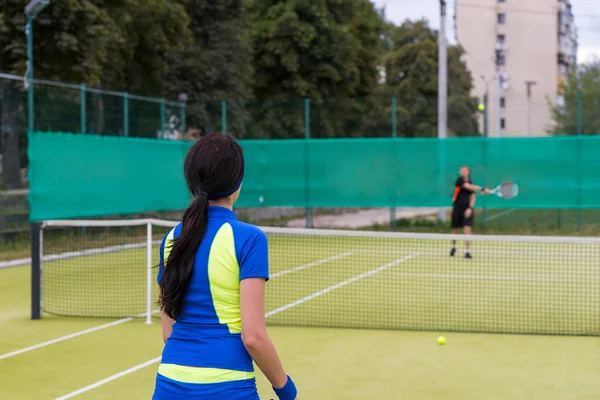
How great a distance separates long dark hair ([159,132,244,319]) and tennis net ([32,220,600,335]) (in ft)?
16.6

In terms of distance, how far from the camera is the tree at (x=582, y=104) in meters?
27.1

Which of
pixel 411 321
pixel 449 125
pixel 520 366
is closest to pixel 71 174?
pixel 411 321

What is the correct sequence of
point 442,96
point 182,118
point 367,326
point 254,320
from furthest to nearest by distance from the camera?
point 442,96, point 182,118, point 367,326, point 254,320

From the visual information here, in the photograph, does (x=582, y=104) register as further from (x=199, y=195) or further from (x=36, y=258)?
(x=199, y=195)

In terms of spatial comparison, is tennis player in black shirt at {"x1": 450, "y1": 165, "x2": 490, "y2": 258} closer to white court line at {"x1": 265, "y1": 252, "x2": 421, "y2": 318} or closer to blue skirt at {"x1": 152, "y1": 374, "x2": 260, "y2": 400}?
white court line at {"x1": 265, "y1": 252, "x2": 421, "y2": 318}

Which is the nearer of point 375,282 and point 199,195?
point 199,195

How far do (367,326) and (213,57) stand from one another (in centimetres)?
1918

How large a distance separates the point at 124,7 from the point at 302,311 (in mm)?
13828

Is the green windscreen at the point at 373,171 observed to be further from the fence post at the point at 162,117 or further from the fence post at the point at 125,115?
the fence post at the point at 162,117

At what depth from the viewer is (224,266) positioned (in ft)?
8.20

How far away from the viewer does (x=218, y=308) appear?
252 centimetres

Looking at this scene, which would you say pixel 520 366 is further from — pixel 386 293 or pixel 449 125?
pixel 449 125

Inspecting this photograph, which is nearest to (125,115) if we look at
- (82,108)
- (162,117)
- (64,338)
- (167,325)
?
(82,108)

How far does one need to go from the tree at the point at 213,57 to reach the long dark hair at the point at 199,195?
23.4 meters
